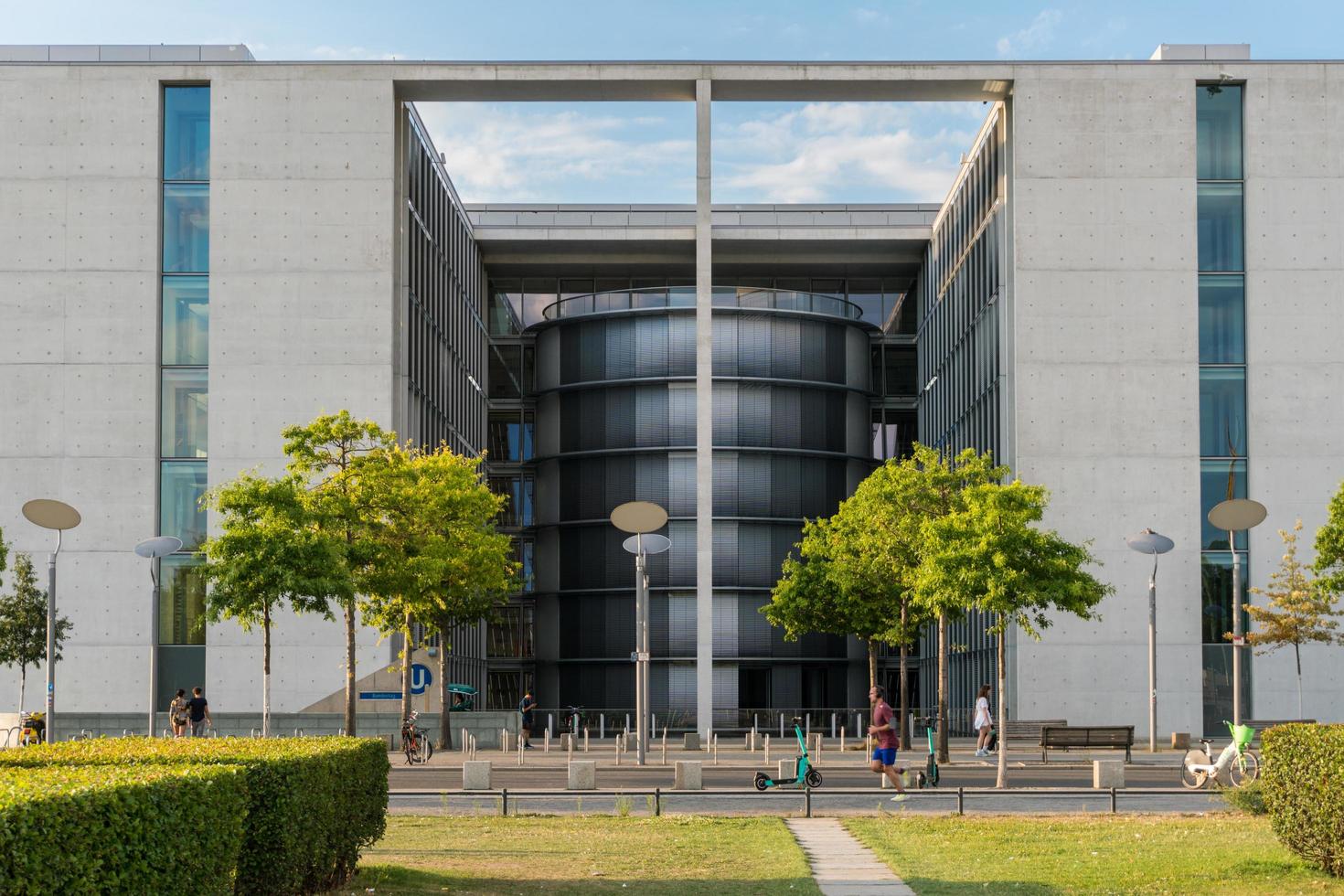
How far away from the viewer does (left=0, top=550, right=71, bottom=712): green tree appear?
48188 millimetres

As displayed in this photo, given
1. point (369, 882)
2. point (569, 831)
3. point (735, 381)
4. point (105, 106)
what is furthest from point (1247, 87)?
point (369, 882)

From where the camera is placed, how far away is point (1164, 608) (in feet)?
160

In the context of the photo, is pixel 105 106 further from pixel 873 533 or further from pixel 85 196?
pixel 873 533

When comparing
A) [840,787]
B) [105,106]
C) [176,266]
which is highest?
[105,106]

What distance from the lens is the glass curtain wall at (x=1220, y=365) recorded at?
48.9 m

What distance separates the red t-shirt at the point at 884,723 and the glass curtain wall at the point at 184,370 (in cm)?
2657

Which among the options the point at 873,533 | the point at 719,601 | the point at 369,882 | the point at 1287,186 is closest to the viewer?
the point at 369,882

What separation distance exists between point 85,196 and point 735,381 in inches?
1089

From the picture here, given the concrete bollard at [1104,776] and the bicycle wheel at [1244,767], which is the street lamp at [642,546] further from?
the bicycle wheel at [1244,767]

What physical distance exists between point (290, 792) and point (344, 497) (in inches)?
1166

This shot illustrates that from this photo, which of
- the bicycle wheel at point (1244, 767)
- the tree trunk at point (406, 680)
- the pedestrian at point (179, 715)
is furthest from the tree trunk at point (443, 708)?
the bicycle wheel at point (1244, 767)

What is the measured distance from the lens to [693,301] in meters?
68.4

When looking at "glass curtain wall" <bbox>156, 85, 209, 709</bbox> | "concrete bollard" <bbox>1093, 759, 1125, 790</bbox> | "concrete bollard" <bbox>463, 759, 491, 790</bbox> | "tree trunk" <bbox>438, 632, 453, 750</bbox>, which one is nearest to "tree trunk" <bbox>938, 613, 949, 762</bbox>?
"concrete bollard" <bbox>1093, 759, 1125, 790</bbox>

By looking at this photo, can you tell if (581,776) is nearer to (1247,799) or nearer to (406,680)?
(1247,799)
